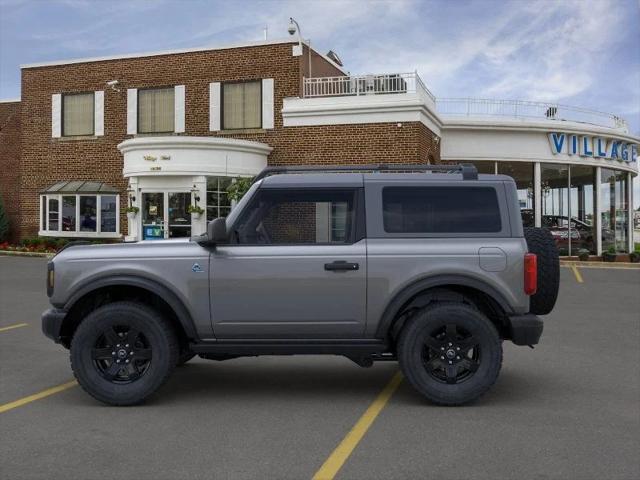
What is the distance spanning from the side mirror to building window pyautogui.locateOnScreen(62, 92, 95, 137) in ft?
75.3

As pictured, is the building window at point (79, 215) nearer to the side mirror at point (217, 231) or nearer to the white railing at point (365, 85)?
the white railing at point (365, 85)

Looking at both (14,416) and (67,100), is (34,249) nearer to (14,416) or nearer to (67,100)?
(67,100)

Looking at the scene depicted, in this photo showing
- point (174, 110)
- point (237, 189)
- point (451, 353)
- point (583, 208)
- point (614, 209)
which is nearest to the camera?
point (451, 353)

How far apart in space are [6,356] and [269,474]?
514 centimetres

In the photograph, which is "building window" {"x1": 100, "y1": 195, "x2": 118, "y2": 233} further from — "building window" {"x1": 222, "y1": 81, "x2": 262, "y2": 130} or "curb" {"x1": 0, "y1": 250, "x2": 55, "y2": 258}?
"building window" {"x1": 222, "y1": 81, "x2": 262, "y2": 130}

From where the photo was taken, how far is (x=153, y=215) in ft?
77.8

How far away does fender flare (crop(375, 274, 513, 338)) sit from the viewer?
5773 millimetres

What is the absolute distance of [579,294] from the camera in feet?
48.9

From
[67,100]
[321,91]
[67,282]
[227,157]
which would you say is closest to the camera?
[67,282]

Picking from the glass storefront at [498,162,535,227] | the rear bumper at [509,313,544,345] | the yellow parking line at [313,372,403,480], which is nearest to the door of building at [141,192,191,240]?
the glass storefront at [498,162,535,227]

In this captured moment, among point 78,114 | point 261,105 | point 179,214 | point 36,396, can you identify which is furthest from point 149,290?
point 78,114

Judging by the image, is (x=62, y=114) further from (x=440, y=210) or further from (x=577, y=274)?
(x=440, y=210)

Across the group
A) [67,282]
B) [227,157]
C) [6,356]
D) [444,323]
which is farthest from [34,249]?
[444,323]

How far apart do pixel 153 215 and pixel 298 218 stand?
18534mm
